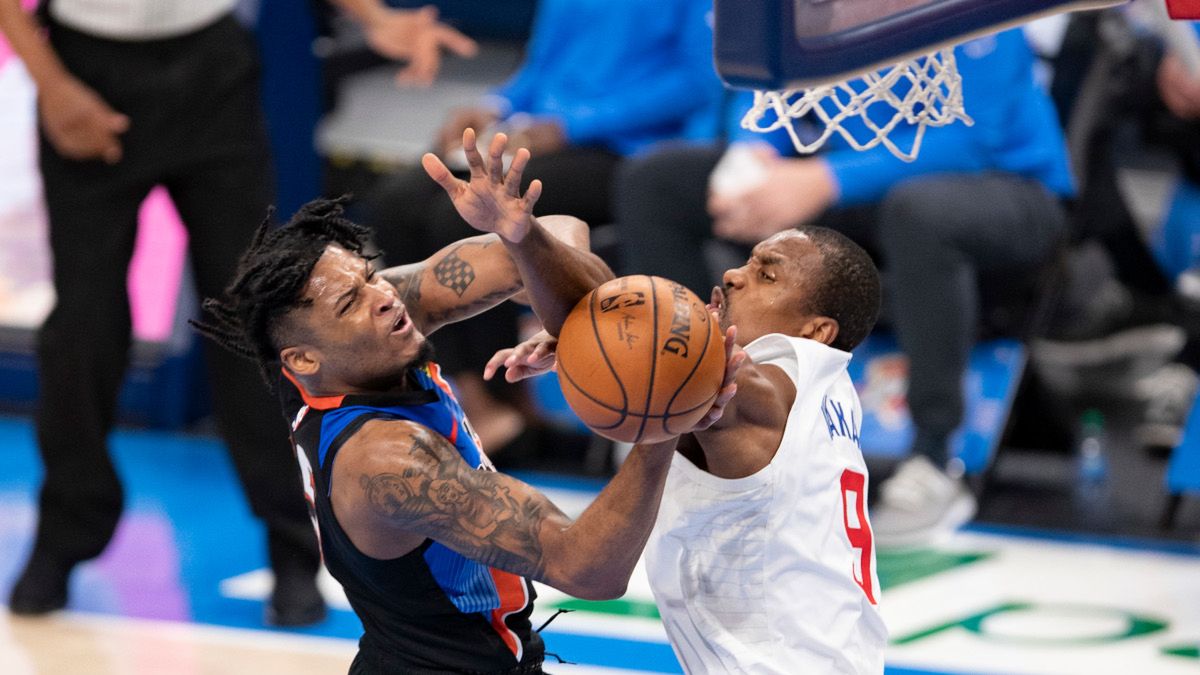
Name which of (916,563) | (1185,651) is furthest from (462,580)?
(916,563)

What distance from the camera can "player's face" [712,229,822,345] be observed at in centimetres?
345

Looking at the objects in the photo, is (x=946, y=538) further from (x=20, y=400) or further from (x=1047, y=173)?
(x=20, y=400)

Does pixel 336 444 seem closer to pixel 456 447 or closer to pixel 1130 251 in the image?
pixel 456 447

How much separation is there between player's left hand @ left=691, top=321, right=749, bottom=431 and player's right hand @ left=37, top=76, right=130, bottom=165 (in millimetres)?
2998

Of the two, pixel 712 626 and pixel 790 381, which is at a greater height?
pixel 790 381

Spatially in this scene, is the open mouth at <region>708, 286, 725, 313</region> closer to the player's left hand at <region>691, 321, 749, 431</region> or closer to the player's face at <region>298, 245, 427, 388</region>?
the player's left hand at <region>691, 321, 749, 431</region>

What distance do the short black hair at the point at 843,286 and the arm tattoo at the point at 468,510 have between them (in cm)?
76

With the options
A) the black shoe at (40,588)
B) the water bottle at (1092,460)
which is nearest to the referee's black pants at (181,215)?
the black shoe at (40,588)

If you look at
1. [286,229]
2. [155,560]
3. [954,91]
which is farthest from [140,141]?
[954,91]

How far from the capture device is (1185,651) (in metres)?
5.42

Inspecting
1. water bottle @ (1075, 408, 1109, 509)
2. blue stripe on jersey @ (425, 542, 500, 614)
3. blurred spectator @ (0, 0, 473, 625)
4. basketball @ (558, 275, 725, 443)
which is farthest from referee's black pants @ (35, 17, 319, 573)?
water bottle @ (1075, 408, 1109, 509)

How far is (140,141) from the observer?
5.46 m

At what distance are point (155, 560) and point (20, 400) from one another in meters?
2.16

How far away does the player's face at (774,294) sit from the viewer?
3449 millimetres
